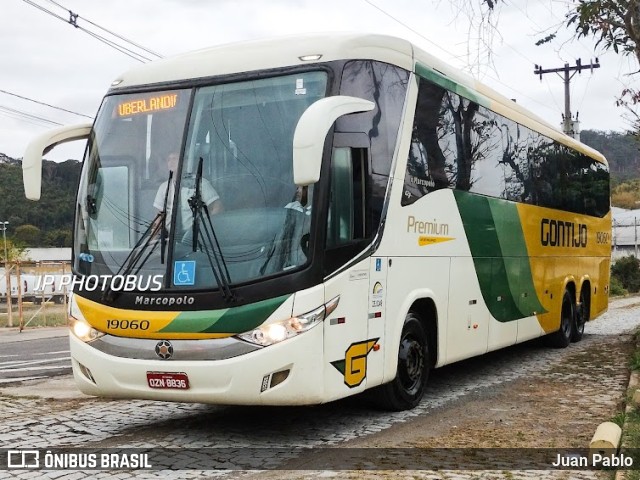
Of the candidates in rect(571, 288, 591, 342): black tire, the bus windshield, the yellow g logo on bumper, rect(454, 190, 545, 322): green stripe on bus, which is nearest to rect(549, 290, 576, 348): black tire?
rect(571, 288, 591, 342): black tire

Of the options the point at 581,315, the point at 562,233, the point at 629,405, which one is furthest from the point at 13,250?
the point at 629,405

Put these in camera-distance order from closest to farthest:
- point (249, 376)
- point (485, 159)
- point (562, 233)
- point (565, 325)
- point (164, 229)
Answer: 1. point (249, 376)
2. point (164, 229)
3. point (485, 159)
4. point (562, 233)
5. point (565, 325)

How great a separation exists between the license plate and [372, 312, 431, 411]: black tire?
2.17 m

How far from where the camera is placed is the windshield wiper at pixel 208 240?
675cm

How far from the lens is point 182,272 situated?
22.7 ft

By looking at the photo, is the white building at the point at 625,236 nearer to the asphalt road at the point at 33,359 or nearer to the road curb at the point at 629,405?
the asphalt road at the point at 33,359

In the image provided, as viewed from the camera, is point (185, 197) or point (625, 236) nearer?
point (185, 197)

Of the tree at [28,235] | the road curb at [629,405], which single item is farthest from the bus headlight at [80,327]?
the tree at [28,235]

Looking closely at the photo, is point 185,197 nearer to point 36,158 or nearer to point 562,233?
point 36,158

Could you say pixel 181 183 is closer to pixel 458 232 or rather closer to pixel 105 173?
pixel 105 173

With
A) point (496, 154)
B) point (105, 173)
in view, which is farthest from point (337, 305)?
point (496, 154)

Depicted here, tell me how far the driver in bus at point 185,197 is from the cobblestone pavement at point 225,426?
1.96 m

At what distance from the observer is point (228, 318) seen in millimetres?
6676

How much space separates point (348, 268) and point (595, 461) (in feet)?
8.28
